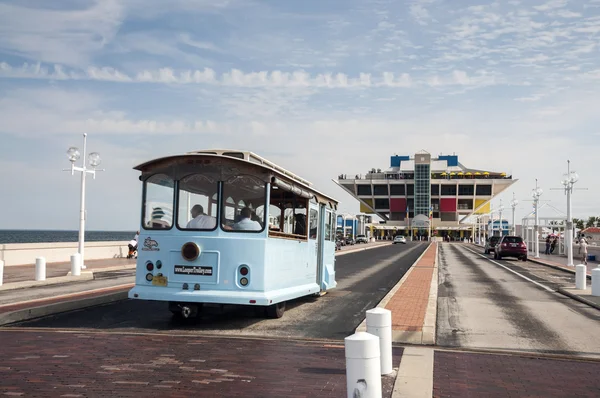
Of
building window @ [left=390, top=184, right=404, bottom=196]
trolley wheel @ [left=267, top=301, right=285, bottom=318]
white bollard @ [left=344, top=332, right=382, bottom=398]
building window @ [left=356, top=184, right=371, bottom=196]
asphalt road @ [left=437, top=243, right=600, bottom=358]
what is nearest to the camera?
white bollard @ [left=344, top=332, right=382, bottom=398]

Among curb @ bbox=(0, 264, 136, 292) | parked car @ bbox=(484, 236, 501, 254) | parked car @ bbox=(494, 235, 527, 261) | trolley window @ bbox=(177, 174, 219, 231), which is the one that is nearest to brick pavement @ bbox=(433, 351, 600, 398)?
trolley window @ bbox=(177, 174, 219, 231)

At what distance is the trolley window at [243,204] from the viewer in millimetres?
10875

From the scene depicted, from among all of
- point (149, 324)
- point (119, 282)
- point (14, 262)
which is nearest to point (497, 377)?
point (149, 324)

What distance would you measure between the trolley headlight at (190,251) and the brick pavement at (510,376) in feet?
14.3

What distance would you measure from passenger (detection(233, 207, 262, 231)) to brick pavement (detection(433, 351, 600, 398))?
378 centimetres

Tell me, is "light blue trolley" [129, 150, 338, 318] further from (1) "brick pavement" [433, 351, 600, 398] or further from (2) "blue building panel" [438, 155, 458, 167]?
(2) "blue building panel" [438, 155, 458, 167]

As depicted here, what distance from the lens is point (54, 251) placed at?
30.5m

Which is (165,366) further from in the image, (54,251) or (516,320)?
(54,251)

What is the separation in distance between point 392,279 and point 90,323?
1448 cm

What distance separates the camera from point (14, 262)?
91.0ft

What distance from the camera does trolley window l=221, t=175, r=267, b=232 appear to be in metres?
10.9

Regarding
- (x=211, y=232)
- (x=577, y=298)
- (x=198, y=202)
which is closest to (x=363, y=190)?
(x=577, y=298)

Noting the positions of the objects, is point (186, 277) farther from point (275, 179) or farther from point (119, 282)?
point (119, 282)

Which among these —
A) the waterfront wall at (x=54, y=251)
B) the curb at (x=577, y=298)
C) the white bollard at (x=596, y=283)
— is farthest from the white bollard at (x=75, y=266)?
the white bollard at (x=596, y=283)
